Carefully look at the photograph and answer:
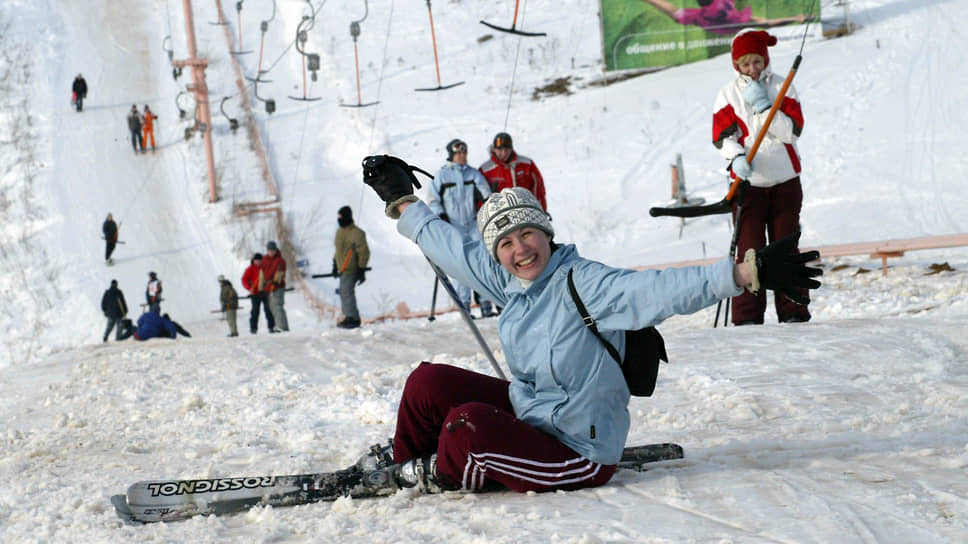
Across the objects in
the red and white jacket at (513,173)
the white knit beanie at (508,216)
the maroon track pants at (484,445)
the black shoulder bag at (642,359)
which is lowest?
the maroon track pants at (484,445)

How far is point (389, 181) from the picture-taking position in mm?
3668

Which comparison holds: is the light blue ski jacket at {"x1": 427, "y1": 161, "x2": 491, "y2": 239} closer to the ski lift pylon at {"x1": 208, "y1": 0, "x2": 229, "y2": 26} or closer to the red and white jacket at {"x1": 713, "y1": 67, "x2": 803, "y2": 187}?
the red and white jacket at {"x1": 713, "y1": 67, "x2": 803, "y2": 187}

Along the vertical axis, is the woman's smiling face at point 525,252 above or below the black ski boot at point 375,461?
above

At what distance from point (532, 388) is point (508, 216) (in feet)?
1.76

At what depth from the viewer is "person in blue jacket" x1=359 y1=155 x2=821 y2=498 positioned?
3127 millimetres

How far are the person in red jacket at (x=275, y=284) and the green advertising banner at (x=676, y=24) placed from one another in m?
10.6

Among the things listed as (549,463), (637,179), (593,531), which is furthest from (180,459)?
(637,179)

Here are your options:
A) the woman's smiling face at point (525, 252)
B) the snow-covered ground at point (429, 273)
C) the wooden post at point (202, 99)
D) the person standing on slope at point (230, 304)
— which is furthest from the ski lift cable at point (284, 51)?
the woman's smiling face at point (525, 252)

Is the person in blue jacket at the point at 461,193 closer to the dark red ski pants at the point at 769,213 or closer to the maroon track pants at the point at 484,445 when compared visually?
the dark red ski pants at the point at 769,213

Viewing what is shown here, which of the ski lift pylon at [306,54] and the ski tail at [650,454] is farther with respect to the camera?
the ski lift pylon at [306,54]

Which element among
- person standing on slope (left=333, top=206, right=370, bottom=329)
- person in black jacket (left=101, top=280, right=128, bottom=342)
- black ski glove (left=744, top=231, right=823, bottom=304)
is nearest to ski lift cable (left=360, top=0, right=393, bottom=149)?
person in black jacket (left=101, top=280, right=128, bottom=342)

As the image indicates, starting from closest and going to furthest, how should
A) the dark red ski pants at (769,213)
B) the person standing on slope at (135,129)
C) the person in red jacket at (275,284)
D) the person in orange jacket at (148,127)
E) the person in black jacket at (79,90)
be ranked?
the dark red ski pants at (769,213) < the person in red jacket at (275,284) < the person standing on slope at (135,129) < the person in orange jacket at (148,127) < the person in black jacket at (79,90)

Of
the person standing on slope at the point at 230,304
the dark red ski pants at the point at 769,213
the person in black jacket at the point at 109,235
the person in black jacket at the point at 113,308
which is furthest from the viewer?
the person in black jacket at the point at 109,235

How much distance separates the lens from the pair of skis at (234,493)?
10.8 ft
